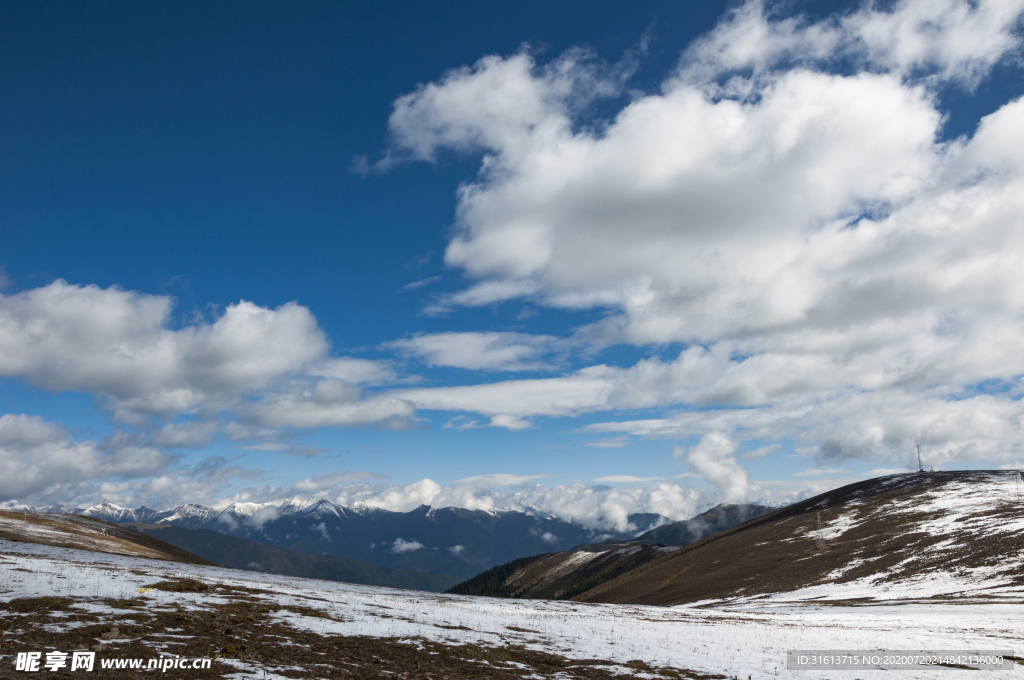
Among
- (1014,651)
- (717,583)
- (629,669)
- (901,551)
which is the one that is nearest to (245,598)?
(629,669)

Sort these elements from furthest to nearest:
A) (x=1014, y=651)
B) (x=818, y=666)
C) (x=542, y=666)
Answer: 1. (x=1014, y=651)
2. (x=818, y=666)
3. (x=542, y=666)

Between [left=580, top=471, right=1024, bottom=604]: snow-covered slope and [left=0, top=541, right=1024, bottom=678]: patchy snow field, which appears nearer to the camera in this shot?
[left=0, top=541, right=1024, bottom=678]: patchy snow field

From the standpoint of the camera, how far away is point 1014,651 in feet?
103

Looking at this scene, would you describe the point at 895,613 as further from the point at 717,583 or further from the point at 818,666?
the point at 717,583

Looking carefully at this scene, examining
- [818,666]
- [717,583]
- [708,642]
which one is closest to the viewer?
[818,666]

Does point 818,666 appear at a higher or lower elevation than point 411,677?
lower

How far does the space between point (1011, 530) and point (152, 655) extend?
13250 centimetres

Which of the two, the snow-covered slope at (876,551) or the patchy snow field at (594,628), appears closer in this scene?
the patchy snow field at (594,628)

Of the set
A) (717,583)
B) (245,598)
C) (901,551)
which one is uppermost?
(245,598)

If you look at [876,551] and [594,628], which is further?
[876,551]

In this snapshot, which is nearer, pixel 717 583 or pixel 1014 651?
pixel 1014 651

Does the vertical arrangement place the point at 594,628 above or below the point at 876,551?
above

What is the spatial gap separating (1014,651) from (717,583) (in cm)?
8844

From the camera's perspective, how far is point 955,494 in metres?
139
